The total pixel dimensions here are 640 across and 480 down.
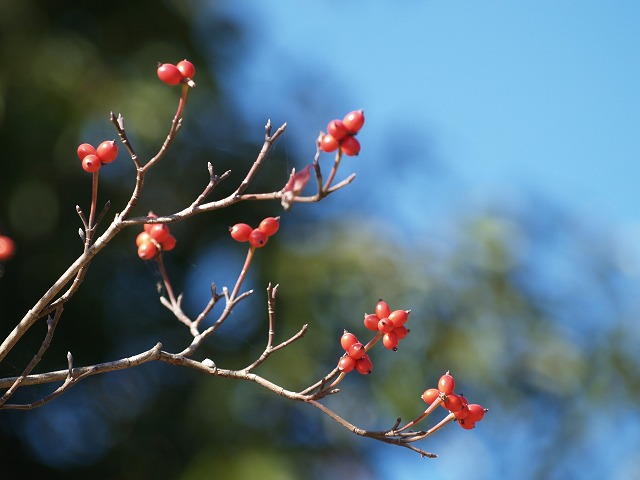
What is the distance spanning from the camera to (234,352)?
5.78 m

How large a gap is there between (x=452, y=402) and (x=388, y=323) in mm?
153

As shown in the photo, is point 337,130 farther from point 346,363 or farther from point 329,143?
point 346,363

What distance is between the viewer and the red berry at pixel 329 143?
4.01 ft

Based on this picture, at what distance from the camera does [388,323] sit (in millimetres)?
1408

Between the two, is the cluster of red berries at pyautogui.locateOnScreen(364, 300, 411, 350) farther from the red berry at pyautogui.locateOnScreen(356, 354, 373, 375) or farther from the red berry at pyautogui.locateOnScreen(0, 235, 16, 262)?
the red berry at pyautogui.locateOnScreen(0, 235, 16, 262)

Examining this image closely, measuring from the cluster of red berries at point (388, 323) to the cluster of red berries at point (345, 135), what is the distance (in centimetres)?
29

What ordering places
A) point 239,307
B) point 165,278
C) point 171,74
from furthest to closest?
point 239,307 → point 165,278 → point 171,74

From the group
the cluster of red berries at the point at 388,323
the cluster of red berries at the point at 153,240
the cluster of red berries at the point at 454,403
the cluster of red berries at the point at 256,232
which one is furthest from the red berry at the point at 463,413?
the cluster of red berries at the point at 153,240

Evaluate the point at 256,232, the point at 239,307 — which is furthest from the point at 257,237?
the point at 239,307

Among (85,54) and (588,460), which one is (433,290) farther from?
(85,54)

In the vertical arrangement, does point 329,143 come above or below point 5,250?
above

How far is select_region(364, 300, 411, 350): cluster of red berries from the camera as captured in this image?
1.41 metres

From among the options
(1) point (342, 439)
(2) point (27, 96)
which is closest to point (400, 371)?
(1) point (342, 439)

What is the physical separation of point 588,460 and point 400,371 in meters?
1.73
